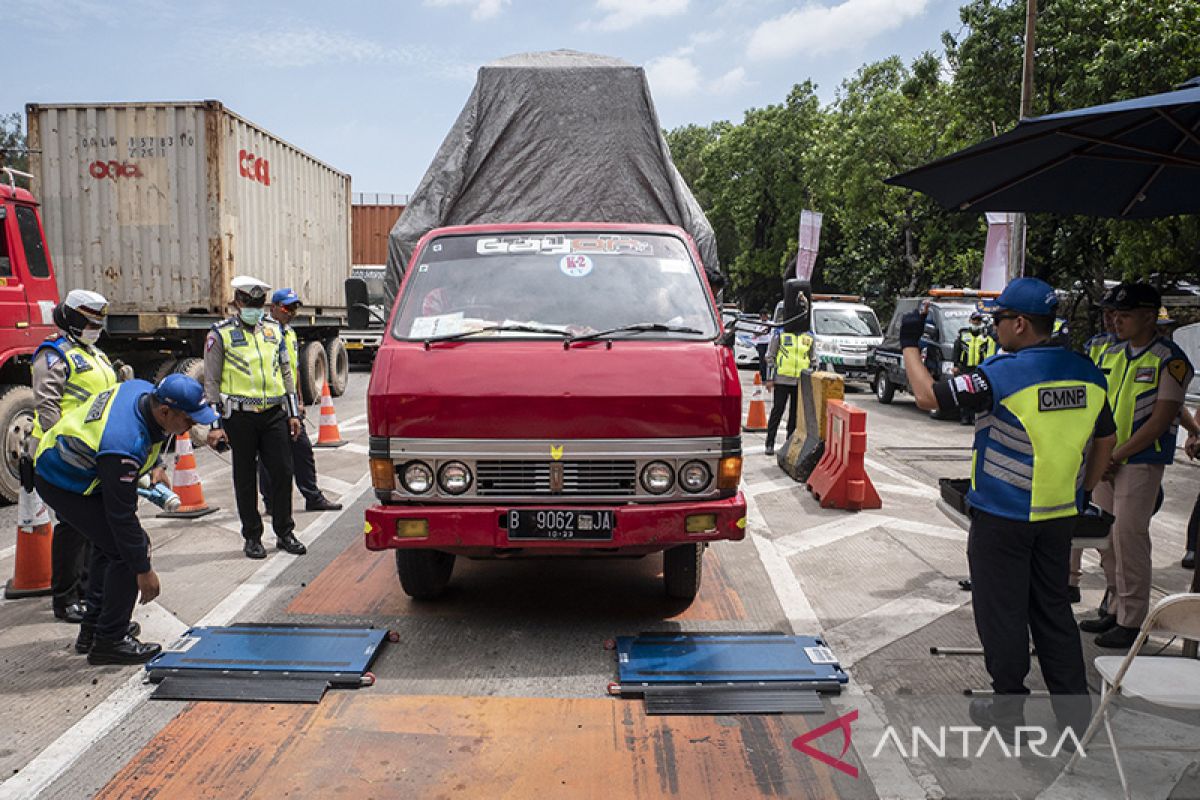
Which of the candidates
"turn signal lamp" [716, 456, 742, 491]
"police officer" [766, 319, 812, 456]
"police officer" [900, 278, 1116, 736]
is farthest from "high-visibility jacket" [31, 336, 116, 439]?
"police officer" [766, 319, 812, 456]

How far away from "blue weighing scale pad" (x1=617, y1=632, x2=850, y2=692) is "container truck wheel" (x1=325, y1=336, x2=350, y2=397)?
47.0ft

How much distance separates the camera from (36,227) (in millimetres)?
8766

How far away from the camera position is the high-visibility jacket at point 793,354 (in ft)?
35.9

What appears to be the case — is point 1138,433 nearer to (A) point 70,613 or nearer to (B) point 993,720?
(B) point 993,720

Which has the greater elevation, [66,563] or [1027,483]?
[1027,483]

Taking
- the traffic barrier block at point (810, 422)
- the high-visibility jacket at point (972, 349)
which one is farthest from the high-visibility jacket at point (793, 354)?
the high-visibility jacket at point (972, 349)

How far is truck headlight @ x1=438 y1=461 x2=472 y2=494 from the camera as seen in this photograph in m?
4.89

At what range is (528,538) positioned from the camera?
4.82m

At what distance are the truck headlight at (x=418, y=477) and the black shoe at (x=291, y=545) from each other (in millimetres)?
2490

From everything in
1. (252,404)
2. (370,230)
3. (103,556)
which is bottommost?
(103,556)

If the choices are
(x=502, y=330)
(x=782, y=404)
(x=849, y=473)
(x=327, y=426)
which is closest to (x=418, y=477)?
(x=502, y=330)

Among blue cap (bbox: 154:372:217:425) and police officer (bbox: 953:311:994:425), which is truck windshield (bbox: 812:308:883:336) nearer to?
police officer (bbox: 953:311:994:425)

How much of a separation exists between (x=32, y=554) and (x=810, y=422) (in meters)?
7.11

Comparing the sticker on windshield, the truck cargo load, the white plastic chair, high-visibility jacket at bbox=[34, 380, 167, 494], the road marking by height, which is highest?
the truck cargo load
